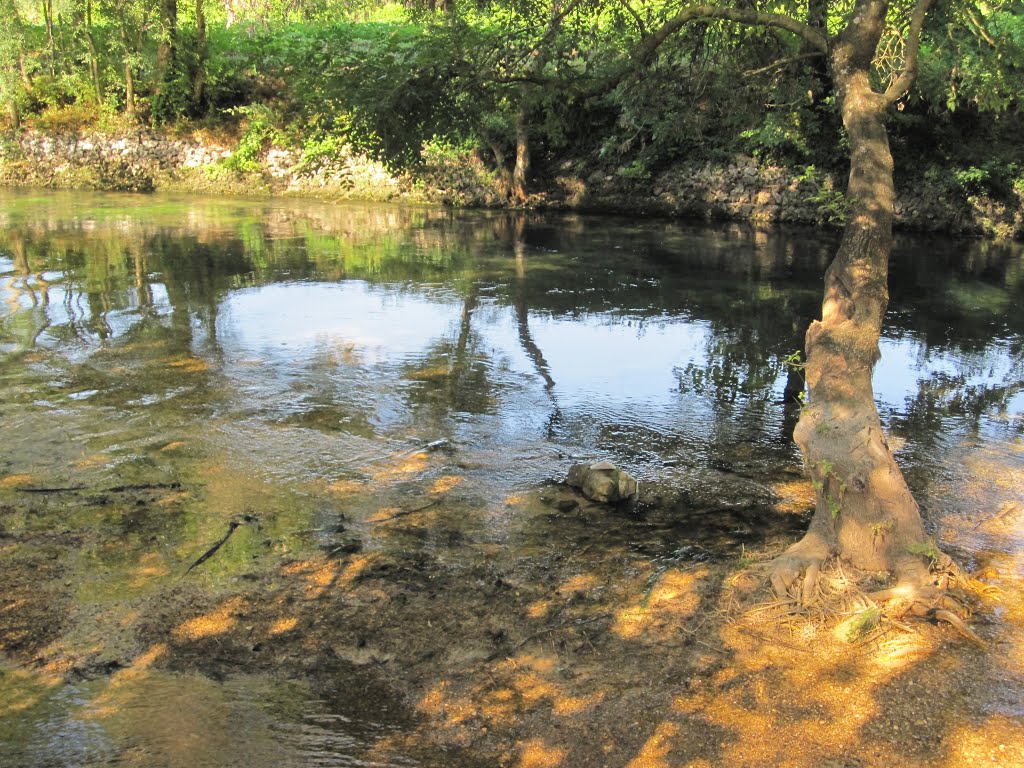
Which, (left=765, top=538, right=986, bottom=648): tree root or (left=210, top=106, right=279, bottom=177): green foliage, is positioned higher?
(left=210, top=106, right=279, bottom=177): green foliage

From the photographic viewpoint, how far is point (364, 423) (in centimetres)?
727

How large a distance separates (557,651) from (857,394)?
7.27ft

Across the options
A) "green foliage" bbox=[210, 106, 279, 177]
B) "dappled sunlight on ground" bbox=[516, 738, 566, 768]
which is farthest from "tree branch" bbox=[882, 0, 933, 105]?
"green foliage" bbox=[210, 106, 279, 177]

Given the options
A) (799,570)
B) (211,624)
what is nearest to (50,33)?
(211,624)

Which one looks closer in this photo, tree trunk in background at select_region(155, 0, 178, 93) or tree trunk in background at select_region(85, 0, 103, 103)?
tree trunk in background at select_region(155, 0, 178, 93)

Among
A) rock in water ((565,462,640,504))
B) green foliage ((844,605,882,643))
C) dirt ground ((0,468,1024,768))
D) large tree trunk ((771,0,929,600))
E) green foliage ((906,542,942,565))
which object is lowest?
dirt ground ((0,468,1024,768))

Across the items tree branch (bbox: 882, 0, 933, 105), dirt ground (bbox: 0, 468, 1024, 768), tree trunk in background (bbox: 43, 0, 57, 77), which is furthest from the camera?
tree trunk in background (bbox: 43, 0, 57, 77)

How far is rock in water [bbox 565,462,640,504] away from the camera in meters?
5.78

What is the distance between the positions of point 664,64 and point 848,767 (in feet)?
A: 22.6

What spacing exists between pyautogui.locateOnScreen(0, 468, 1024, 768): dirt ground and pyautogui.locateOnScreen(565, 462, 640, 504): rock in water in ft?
1.96

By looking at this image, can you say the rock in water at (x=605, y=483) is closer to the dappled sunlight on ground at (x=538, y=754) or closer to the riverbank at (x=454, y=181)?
the dappled sunlight on ground at (x=538, y=754)

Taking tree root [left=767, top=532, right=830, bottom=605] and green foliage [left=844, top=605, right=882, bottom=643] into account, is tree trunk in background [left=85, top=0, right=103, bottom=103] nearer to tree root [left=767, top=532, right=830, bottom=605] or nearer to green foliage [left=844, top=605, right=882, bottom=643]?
tree root [left=767, top=532, right=830, bottom=605]

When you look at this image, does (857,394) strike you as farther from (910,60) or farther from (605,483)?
(910,60)

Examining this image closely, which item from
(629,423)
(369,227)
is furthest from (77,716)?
(369,227)
